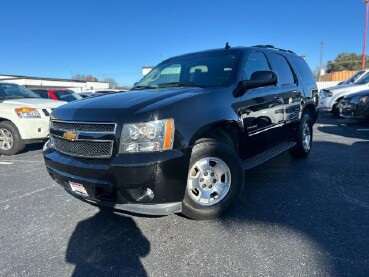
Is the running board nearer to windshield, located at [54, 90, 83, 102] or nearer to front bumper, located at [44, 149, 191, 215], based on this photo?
front bumper, located at [44, 149, 191, 215]

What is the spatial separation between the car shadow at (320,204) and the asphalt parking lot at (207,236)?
0.01 m

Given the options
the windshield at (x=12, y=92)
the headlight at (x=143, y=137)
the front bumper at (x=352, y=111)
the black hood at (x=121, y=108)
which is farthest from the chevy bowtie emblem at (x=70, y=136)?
the front bumper at (x=352, y=111)

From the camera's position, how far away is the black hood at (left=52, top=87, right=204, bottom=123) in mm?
2652

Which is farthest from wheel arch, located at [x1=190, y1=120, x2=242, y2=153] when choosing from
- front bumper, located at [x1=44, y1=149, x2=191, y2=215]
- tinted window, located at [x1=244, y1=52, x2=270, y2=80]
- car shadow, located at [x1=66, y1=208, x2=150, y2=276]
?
car shadow, located at [x1=66, y1=208, x2=150, y2=276]

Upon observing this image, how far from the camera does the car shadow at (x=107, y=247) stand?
2.41 m

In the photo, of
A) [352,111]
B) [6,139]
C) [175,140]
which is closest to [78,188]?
[175,140]

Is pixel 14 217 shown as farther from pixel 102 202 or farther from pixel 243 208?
pixel 243 208

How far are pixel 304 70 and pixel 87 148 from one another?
4527mm

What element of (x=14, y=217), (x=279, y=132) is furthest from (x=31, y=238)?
(x=279, y=132)

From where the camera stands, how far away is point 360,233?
9.06ft

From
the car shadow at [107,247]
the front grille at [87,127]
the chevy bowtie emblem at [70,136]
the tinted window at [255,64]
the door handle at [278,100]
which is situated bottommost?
the car shadow at [107,247]

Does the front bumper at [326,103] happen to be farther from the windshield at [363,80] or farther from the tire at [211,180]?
the tire at [211,180]

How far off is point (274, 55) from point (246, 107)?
5.38ft

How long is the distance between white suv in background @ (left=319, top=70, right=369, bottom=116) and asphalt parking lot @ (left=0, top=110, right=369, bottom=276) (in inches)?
352
